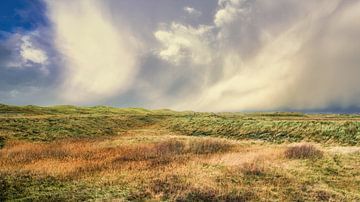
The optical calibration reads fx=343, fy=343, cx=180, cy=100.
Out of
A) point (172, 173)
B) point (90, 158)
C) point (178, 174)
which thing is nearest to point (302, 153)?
point (178, 174)

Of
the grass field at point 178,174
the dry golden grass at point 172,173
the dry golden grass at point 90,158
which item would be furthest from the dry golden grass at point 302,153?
the dry golden grass at point 90,158

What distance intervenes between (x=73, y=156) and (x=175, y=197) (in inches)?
545

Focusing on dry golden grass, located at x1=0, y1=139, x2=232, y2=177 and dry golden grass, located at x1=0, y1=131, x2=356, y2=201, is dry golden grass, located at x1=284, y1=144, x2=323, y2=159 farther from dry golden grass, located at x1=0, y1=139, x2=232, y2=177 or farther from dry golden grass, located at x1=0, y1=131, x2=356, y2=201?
dry golden grass, located at x1=0, y1=139, x2=232, y2=177

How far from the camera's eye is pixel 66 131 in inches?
2007

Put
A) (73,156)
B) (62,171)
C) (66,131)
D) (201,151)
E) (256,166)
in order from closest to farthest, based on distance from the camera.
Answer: (62,171), (256,166), (73,156), (201,151), (66,131)

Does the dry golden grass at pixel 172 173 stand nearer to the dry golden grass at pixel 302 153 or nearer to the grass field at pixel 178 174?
the grass field at pixel 178 174

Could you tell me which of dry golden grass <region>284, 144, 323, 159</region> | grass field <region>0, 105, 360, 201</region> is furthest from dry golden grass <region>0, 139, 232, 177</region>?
dry golden grass <region>284, 144, 323, 159</region>

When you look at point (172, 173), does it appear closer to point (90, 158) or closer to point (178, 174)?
point (178, 174)

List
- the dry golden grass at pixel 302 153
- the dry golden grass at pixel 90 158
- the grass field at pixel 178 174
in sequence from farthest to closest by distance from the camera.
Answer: the dry golden grass at pixel 302 153, the dry golden grass at pixel 90 158, the grass field at pixel 178 174

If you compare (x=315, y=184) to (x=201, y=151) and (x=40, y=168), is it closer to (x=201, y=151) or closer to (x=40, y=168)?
(x=201, y=151)

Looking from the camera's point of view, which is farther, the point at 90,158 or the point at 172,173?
the point at 90,158

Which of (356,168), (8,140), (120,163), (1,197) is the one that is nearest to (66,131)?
(8,140)

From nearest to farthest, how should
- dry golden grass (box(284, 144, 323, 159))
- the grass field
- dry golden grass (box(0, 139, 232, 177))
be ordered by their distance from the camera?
1. the grass field
2. dry golden grass (box(0, 139, 232, 177))
3. dry golden grass (box(284, 144, 323, 159))

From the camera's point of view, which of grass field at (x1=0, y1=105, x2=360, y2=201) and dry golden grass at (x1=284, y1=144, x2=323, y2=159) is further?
dry golden grass at (x1=284, y1=144, x2=323, y2=159)
